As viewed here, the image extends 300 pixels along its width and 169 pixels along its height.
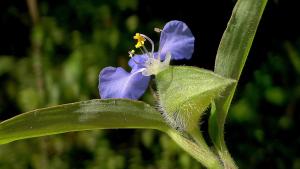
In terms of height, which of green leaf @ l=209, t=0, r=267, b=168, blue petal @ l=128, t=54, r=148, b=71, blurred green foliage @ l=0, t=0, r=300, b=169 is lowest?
blurred green foliage @ l=0, t=0, r=300, b=169

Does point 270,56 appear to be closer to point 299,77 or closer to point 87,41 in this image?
point 299,77

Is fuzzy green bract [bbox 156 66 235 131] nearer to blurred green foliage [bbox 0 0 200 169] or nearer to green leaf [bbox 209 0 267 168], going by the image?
green leaf [bbox 209 0 267 168]

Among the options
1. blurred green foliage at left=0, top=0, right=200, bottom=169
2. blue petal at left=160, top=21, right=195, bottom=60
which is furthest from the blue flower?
blurred green foliage at left=0, top=0, right=200, bottom=169

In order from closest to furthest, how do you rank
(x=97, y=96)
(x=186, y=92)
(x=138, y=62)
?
(x=186, y=92)
(x=138, y=62)
(x=97, y=96)

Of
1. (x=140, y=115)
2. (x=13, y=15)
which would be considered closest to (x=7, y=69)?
(x=13, y=15)

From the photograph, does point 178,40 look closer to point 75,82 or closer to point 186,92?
point 186,92

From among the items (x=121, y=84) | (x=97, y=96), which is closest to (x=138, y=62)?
(x=121, y=84)

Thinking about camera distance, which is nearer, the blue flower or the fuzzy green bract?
the fuzzy green bract
